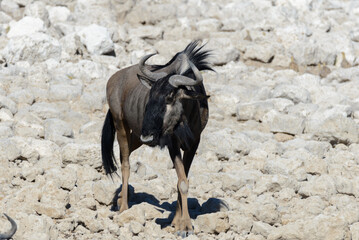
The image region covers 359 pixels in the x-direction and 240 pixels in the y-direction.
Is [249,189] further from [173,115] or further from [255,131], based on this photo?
[255,131]

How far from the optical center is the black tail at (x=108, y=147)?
967cm

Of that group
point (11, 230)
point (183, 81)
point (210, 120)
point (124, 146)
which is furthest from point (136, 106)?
point (210, 120)

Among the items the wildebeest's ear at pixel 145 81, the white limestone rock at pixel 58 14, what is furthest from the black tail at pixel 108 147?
the white limestone rock at pixel 58 14

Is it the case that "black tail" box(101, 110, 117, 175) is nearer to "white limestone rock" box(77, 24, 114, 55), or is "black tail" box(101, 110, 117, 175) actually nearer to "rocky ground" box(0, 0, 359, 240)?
"rocky ground" box(0, 0, 359, 240)

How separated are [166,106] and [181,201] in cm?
125

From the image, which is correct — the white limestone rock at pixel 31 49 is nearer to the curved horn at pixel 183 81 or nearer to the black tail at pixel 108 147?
the black tail at pixel 108 147

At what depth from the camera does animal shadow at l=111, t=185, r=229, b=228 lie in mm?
8716

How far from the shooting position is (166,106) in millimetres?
7879

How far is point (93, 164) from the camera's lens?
396 inches

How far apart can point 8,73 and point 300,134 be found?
244 inches

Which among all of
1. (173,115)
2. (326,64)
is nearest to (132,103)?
(173,115)

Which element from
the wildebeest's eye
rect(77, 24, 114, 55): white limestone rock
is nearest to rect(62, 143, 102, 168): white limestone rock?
the wildebeest's eye

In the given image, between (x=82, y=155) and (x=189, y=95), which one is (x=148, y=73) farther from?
(x=82, y=155)

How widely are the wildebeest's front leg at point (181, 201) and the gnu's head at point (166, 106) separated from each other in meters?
0.35
